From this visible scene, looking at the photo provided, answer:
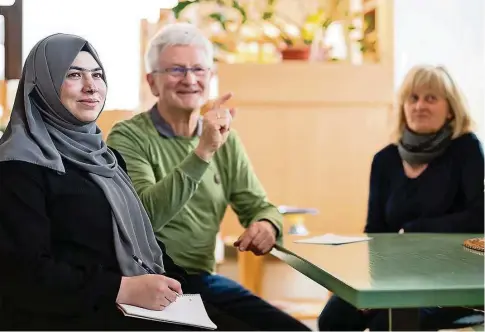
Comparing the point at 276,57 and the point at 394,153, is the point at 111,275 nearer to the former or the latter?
the point at 394,153

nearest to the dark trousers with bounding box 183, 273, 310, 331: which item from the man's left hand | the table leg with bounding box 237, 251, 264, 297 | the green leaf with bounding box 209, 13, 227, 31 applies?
the man's left hand

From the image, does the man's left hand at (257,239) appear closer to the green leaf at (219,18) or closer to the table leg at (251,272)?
the table leg at (251,272)

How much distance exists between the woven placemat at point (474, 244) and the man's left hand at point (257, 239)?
0.39 meters

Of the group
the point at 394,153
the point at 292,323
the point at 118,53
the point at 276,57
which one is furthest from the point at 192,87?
the point at 276,57

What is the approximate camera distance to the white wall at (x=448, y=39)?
88.2 inches

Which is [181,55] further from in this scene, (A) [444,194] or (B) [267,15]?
(B) [267,15]

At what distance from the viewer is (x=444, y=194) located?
1729 millimetres

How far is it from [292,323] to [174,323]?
40 cm

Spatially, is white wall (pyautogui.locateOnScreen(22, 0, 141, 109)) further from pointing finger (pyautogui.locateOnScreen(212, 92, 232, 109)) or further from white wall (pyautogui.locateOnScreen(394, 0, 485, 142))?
white wall (pyautogui.locateOnScreen(394, 0, 485, 142))

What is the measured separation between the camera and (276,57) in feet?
9.63

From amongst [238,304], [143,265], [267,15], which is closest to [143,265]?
[143,265]

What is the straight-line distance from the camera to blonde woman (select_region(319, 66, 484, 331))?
171 cm

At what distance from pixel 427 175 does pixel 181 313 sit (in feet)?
2.82

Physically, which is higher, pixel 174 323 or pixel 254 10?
pixel 254 10
